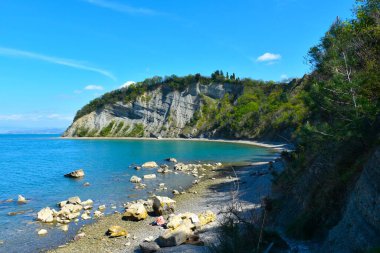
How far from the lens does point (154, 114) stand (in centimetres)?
15912

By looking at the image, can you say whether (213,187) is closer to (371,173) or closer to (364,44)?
(364,44)

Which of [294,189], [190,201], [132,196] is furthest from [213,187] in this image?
[294,189]

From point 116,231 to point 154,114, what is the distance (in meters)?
141

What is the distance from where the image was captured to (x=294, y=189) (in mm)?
16547

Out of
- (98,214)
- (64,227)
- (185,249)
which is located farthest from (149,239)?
(98,214)

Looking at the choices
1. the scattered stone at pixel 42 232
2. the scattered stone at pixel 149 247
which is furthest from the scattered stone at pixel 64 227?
the scattered stone at pixel 149 247

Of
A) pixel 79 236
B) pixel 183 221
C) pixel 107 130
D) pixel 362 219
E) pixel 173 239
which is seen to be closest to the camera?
pixel 362 219

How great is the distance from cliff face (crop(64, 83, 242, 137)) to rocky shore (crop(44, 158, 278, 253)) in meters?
118

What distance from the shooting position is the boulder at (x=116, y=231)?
19500mm

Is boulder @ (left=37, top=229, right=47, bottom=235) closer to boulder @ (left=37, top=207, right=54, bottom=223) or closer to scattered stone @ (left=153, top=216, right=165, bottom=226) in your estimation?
boulder @ (left=37, top=207, right=54, bottom=223)

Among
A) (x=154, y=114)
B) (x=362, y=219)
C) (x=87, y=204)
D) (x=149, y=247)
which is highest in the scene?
(x=154, y=114)

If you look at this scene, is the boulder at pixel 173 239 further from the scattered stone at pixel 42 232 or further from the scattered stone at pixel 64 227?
the scattered stone at pixel 42 232

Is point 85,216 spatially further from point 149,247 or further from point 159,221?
point 149,247

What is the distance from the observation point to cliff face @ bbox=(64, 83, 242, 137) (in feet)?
503
